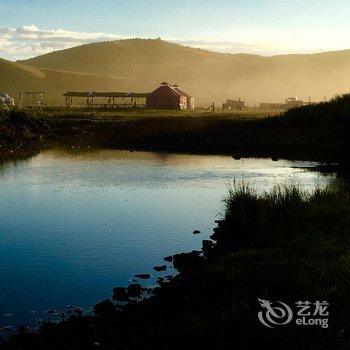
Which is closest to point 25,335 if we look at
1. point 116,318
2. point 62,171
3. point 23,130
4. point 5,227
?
point 116,318

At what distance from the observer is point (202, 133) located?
244 feet

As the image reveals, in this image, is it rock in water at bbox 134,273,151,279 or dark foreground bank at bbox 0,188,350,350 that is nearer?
dark foreground bank at bbox 0,188,350,350

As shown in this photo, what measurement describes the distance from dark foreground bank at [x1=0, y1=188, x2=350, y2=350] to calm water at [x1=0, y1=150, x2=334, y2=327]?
221cm

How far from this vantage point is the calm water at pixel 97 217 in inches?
808

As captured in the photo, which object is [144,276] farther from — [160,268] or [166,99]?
[166,99]

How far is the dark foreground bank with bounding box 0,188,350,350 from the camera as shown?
1296 cm

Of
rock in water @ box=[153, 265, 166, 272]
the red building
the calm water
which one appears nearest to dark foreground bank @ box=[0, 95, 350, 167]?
the calm water

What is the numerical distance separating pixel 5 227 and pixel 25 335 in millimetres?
15455

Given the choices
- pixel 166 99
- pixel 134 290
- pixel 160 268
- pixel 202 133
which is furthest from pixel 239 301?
pixel 166 99

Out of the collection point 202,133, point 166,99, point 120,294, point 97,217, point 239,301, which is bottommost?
point 120,294

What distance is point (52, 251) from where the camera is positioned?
24891 millimetres

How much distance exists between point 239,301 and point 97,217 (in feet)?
59.6

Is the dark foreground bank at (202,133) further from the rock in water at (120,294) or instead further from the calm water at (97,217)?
the rock in water at (120,294)

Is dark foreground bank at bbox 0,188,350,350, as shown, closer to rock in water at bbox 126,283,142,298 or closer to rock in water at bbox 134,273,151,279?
rock in water at bbox 126,283,142,298
